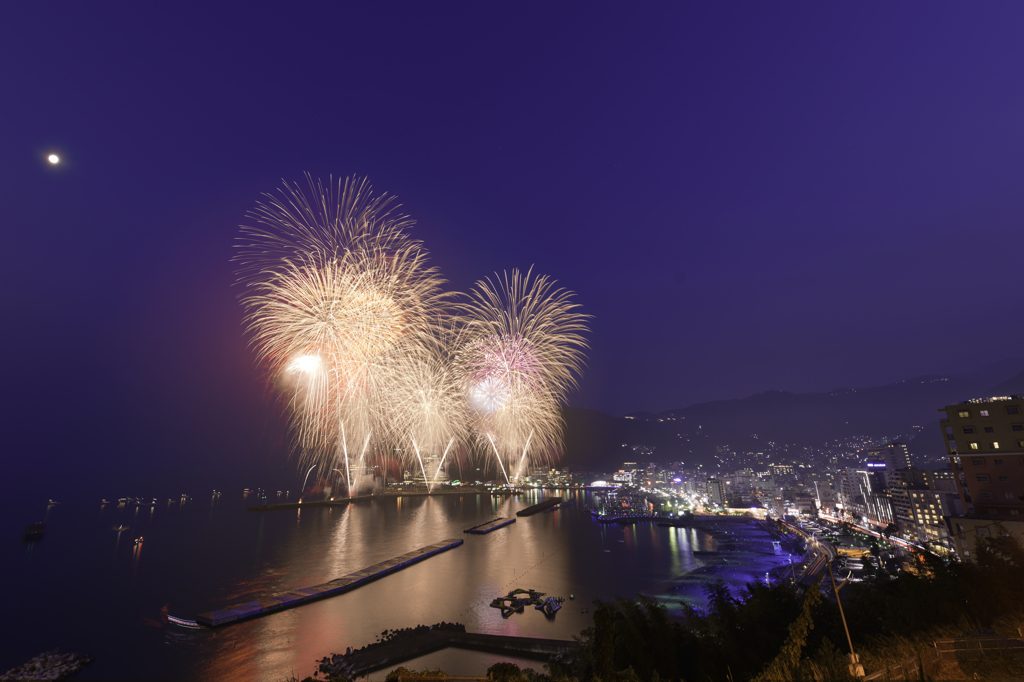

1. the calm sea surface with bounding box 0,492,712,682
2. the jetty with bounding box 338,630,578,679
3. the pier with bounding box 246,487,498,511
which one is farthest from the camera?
the pier with bounding box 246,487,498,511

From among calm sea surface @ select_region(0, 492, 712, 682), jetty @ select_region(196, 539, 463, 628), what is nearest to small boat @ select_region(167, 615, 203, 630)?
jetty @ select_region(196, 539, 463, 628)

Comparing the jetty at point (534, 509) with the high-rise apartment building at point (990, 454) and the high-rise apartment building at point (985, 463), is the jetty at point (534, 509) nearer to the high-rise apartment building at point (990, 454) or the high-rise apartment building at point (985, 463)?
the high-rise apartment building at point (985, 463)

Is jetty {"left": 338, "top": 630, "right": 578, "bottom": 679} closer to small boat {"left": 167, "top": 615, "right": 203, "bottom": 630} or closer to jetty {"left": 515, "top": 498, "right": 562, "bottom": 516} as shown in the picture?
small boat {"left": 167, "top": 615, "right": 203, "bottom": 630}

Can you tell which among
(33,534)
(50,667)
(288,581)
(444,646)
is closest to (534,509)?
(288,581)

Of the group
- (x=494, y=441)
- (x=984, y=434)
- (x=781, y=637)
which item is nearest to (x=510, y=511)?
(x=494, y=441)

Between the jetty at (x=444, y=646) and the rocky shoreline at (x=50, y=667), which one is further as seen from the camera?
the rocky shoreline at (x=50, y=667)

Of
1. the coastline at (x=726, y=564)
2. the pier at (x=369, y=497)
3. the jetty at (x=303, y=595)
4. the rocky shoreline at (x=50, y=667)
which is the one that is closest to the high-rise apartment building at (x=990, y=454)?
the coastline at (x=726, y=564)

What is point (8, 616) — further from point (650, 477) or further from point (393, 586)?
point (650, 477)
